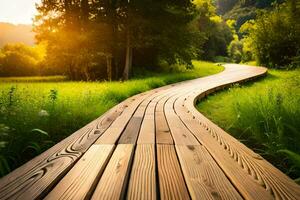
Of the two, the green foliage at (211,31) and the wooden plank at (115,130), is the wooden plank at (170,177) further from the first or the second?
the green foliage at (211,31)

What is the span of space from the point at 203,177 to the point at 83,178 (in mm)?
861

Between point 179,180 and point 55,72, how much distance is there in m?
26.8

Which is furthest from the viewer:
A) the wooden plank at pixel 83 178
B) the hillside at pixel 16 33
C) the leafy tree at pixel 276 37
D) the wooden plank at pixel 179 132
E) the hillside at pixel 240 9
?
the hillside at pixel 240 9

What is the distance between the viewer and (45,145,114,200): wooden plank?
5.17ft

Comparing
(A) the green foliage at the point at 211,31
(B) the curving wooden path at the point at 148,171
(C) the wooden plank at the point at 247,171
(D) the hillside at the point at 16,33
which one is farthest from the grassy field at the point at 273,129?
(D) the hillside at the point at 16,33

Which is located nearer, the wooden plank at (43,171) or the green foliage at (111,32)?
the wooden plank at (43,171)

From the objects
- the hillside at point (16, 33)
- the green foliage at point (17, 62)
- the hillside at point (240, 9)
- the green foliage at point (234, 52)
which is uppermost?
the hillside at point (240, 9)

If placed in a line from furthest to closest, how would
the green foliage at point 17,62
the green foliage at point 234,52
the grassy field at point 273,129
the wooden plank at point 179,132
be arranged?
the green foliage at point 234,52 → the green foliage at point 17,62 → the grassy field at point 273,129 → the wooden plank at point 179,132

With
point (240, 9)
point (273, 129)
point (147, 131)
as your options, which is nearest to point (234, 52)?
point (240, 9)

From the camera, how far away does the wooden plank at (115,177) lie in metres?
1.58

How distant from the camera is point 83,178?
1.82 meters

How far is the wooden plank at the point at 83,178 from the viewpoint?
1.58m

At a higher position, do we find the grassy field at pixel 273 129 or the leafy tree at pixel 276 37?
the leafy tree at pixel 276 37

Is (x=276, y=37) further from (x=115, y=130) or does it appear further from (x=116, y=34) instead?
(x=115, y=130)
